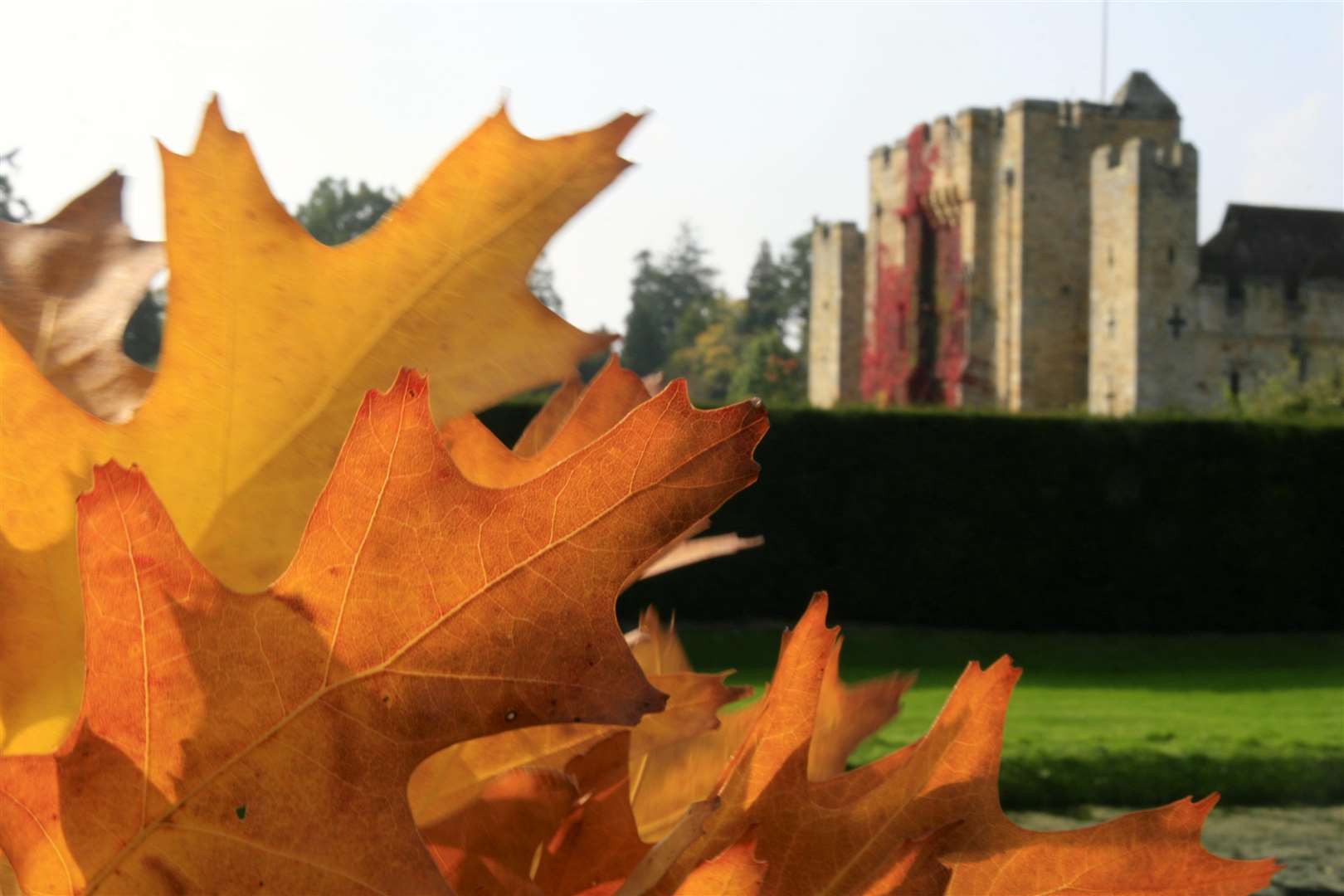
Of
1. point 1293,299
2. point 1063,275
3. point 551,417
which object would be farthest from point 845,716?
point 1063,275

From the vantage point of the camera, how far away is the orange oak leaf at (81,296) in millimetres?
598

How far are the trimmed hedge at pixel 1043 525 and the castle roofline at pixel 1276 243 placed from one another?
496 inches

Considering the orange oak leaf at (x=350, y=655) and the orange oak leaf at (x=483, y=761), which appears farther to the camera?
the orange oak leaf at (x=483, y=761)

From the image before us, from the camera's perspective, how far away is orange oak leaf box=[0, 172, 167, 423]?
60 cm

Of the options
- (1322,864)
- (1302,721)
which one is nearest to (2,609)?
(1322,864)

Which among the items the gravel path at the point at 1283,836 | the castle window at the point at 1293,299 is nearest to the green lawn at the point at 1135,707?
the gravel path at the point at 1283,836

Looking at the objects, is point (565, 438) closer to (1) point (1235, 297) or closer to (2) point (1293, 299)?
(1) point (1235, 297)

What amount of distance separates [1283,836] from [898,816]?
9326mm

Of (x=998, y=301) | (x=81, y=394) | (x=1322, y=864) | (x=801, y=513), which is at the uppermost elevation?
(x=998, y=301)

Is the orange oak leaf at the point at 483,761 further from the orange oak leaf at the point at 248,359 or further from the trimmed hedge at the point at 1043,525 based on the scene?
the trimmed hedge at the point at 1043,525

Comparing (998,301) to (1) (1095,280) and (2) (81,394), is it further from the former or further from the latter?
(2) (81,394)

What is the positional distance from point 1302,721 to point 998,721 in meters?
12.2

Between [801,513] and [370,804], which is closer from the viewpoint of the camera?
[370,804]

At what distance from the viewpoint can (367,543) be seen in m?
0.35
